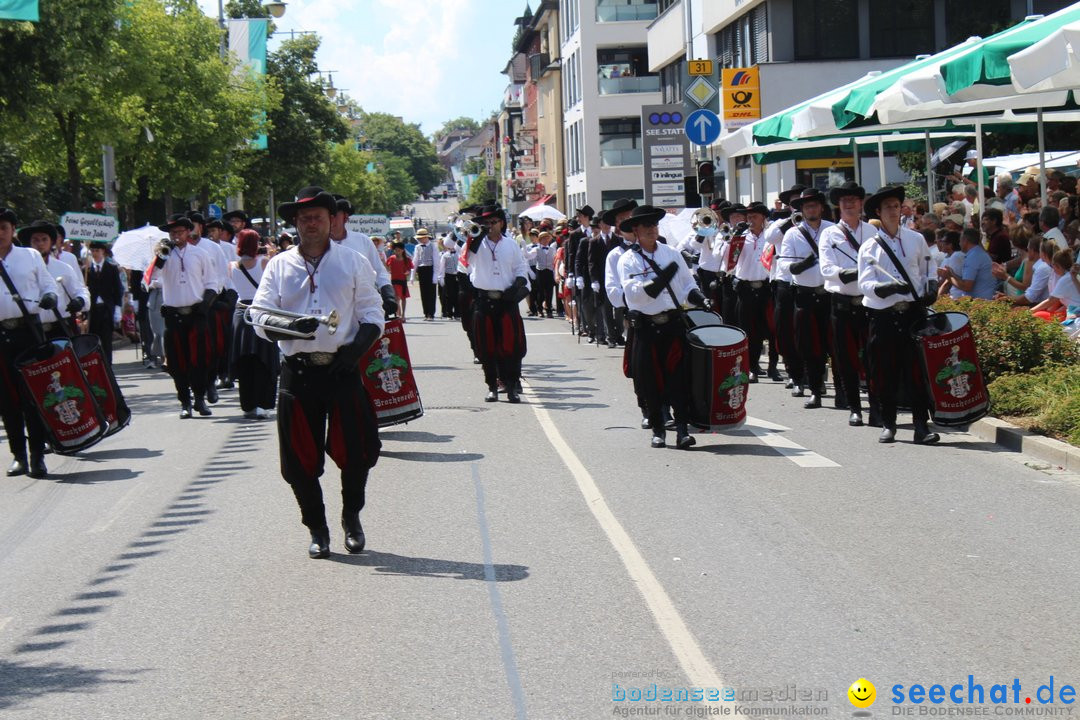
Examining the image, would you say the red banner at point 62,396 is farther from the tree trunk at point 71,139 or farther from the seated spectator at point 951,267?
the tree trunk at point 71,139

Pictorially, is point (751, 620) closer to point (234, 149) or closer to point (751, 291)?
point (751, 291)

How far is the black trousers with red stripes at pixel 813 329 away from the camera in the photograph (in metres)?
13.5

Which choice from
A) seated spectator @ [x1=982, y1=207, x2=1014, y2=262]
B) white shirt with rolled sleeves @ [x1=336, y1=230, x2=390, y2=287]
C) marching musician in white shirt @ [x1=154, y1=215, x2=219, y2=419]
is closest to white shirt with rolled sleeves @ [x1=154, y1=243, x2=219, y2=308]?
marching musician in white shirt @ [x1=154, y1=215, x2=219, y2=419]

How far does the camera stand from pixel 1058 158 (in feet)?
80.7

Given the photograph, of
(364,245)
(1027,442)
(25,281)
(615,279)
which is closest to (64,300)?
(25,281)

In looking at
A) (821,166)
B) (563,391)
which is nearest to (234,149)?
(821,166)

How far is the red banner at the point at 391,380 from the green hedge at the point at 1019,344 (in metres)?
4.83

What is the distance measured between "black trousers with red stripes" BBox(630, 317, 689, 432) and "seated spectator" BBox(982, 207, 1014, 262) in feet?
22.5

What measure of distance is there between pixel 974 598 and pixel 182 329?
956 cm

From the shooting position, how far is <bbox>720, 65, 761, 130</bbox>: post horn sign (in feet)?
95.3

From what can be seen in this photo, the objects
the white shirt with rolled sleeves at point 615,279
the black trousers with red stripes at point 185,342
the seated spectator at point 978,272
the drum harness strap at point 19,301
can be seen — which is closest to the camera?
the drum harness strap at point 19,301

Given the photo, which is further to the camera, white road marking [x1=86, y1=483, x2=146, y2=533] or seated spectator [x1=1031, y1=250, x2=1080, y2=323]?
seated spectator [x1=1031, y1=250, x2=1080, y2=323]

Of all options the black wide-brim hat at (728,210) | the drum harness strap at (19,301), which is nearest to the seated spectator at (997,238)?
the black wide-brim hat at (728,210)

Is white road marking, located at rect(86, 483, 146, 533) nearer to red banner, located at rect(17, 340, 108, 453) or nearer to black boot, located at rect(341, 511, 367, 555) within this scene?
red banner, located at rect(17, 340, 108, 453)
